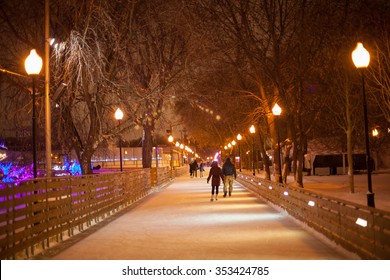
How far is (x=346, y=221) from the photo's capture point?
450 inches

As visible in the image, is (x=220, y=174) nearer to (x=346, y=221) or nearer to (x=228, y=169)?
(x=228, y=169)

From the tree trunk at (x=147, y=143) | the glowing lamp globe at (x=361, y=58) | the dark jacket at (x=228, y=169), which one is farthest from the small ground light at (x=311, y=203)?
the tree trunk at (x=147, y=143)

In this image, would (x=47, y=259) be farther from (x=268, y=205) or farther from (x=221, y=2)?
(x=221, y=2)

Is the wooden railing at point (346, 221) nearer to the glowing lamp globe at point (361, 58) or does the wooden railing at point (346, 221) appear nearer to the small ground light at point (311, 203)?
the small ground light at point (311, 203)

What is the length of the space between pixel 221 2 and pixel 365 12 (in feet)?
27.0

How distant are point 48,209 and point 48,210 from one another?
3 cm

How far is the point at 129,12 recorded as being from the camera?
27109mm

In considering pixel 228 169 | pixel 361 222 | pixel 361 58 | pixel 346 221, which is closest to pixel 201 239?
pixel 346 221

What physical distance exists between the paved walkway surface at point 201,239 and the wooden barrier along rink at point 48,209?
16.4 inches

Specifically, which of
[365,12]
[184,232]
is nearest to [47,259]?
[184,232]

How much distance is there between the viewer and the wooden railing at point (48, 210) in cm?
1032

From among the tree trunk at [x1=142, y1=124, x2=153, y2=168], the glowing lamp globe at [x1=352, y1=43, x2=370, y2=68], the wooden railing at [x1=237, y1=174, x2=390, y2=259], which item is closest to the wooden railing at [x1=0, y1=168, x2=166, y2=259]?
the wooden railing at [x1=237, y1=174, x2=390, y2=259]
